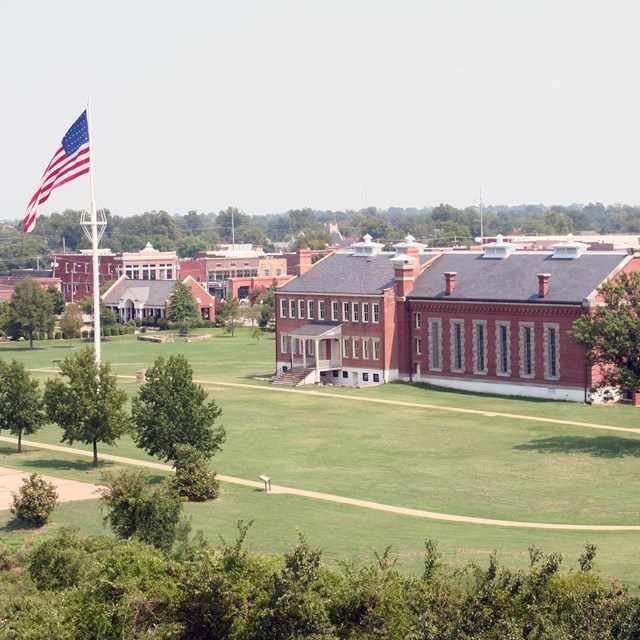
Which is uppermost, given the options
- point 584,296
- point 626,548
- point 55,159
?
point 55,159

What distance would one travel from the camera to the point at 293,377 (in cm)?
8988

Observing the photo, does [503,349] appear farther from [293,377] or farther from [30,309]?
[30,309]

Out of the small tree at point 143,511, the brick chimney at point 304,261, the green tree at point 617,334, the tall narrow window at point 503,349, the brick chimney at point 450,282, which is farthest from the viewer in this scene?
the brick chimney at point 304,261

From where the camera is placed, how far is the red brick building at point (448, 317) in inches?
3076

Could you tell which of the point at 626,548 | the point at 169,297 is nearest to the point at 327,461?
the point at 626,548

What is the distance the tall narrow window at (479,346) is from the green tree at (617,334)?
1647 cm

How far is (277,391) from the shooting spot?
8550 cm

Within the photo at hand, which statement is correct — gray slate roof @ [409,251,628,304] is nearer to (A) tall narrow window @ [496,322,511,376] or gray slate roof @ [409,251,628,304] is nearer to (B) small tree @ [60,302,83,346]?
(A) tall narrow window @ [496,322,511,376]

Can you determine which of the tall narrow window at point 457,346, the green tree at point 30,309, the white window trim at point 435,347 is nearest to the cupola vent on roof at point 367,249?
the white window trim at point 435,347

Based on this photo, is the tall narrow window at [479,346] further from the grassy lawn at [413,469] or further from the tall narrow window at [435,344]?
the tall narrow window at [435,344]

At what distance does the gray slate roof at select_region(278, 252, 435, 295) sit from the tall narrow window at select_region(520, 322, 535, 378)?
12.1 m

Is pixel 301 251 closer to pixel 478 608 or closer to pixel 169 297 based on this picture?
pixel 169 297

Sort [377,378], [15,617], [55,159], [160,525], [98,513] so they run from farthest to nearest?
[377,378] < [55,159] < [98,513] < [160,525] < [15,617]

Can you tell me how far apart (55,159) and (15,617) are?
133 ft
